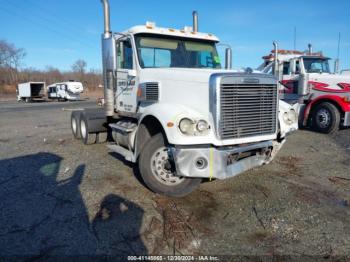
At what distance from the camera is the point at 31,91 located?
39719 millimetres

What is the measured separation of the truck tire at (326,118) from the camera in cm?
1029

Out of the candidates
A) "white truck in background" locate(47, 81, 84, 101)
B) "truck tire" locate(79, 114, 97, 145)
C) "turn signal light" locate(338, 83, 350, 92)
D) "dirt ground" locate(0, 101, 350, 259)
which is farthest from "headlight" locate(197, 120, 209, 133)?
"white truck in background" locate(47, 81, 84, 101)

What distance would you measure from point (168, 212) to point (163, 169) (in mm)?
724

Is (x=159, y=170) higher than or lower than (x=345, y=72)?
lower

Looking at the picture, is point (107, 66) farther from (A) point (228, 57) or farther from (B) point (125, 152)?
(A) point (228, 57)

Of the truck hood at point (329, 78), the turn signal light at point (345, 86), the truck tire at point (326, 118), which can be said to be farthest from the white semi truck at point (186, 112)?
the truck hood at point (329, 78)

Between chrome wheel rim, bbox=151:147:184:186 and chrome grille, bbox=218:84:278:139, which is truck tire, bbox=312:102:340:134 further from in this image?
chrome wheel rim, bbox=151:147:184:186

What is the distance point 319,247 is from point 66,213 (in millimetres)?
3325

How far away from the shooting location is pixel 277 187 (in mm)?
5336

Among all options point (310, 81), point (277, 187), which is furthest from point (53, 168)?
point (310, 81)

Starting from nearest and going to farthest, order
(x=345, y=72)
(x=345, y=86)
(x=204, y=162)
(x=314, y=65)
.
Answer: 1. (x=204, y=162)
2. (x=345, y=86)
3. (x=314, y=65)
4. (x=345, y=72)

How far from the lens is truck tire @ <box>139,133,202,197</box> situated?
4.69m

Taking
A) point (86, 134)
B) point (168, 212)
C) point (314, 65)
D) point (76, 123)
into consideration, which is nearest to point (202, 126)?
point (168, 212)

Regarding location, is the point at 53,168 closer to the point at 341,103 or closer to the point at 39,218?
the point at 39,218
